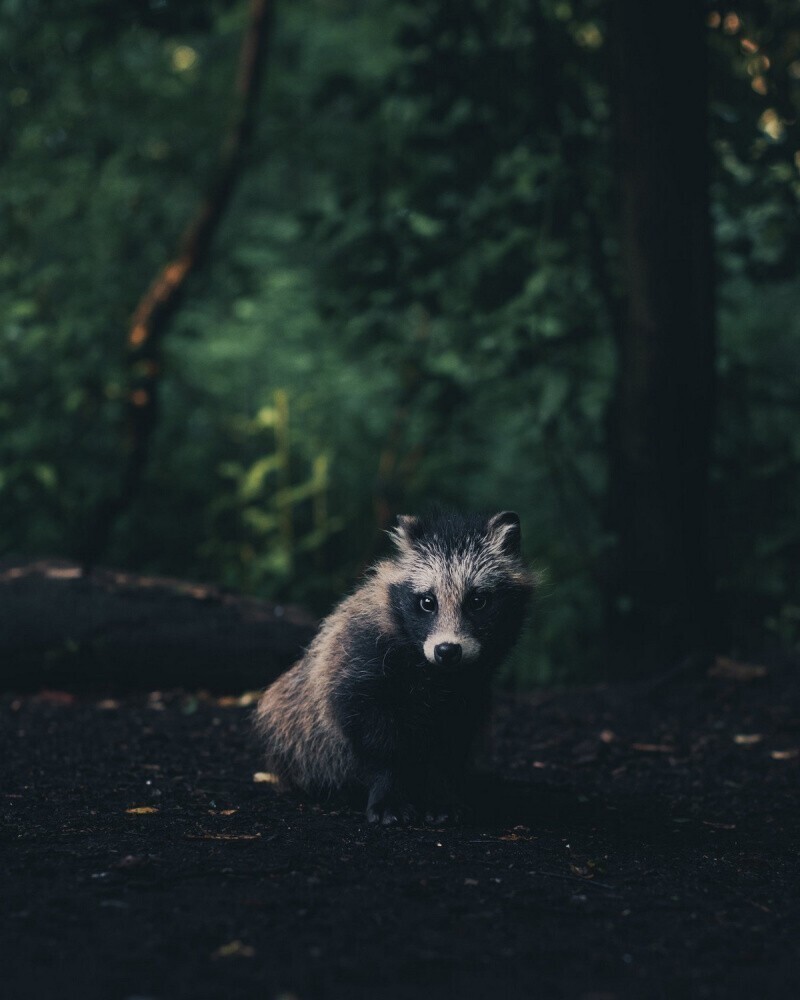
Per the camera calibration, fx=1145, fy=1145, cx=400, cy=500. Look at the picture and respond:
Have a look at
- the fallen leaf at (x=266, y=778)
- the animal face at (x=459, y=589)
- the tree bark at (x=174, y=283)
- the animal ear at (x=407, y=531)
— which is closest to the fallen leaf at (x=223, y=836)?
the animal face at (x=459, y=589)

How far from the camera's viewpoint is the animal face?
12.7 feet

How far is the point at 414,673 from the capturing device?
402cm

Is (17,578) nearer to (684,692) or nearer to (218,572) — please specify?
(218,572)

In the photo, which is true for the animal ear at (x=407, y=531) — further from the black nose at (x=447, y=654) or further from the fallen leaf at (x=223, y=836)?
the fallen leaf at (x=223, y=836)

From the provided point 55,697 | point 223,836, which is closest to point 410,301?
point 55,697

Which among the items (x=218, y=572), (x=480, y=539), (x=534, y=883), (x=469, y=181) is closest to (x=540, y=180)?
(x=469, y=181)

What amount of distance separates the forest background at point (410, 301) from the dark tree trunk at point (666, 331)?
2 cm

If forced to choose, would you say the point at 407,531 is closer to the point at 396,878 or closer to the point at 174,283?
the point at 396,878

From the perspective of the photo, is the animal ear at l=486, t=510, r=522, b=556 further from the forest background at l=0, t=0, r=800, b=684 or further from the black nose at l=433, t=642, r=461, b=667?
the black nose at l=433, t=642, r=461, b=667

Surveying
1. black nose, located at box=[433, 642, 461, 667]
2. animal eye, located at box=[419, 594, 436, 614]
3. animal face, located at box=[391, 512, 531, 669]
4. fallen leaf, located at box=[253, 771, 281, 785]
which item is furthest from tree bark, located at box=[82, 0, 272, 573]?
black nose, located at box=[433, 642, 461, 667]

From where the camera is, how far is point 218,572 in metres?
→ 9.98

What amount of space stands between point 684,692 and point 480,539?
2.60 meters

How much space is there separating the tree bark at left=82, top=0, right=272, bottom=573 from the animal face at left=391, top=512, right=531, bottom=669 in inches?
213

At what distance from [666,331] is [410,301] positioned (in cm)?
176
